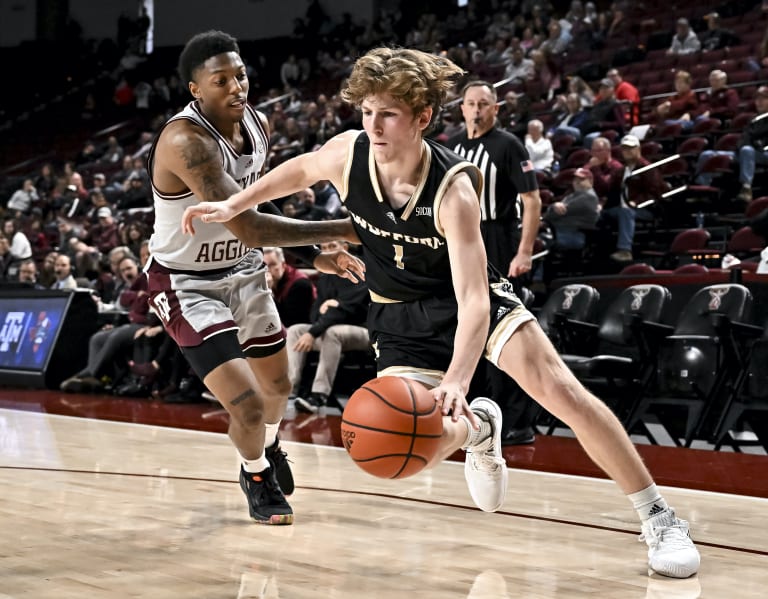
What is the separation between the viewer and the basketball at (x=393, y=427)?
2.55 metres

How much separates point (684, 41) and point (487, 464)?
11.1 metres

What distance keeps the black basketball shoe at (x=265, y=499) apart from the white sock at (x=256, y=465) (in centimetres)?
1

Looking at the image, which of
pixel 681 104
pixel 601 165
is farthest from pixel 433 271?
pixel 681 104

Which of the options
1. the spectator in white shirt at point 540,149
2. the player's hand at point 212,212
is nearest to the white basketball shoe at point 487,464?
the player's hand at point 212,212

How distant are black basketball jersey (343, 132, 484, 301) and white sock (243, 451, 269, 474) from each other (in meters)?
0.89

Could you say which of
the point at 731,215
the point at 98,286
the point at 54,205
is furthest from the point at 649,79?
the point at 54,205

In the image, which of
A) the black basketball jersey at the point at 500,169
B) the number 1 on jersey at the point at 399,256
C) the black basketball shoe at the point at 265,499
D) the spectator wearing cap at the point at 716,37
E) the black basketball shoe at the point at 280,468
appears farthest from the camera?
the spectator wearing cap at the point at 716,37

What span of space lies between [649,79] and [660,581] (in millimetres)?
11004

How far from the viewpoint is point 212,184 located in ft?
11.4

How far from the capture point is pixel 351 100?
280 centimetres

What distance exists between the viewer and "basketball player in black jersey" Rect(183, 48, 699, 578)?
2686 mm

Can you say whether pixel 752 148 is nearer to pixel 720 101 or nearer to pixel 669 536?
pixel 720 101

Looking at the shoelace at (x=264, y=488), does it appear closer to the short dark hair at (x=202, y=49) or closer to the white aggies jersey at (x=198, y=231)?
the white aggies jersey at (x=198, y=231)

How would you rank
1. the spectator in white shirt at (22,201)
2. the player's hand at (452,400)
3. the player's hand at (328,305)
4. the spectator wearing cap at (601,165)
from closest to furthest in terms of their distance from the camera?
the player's hand at (452,400) → the player's hand at (328,305) → the spectator wearing cap at (601,165) → the spectator in white shirt at (22,201)
